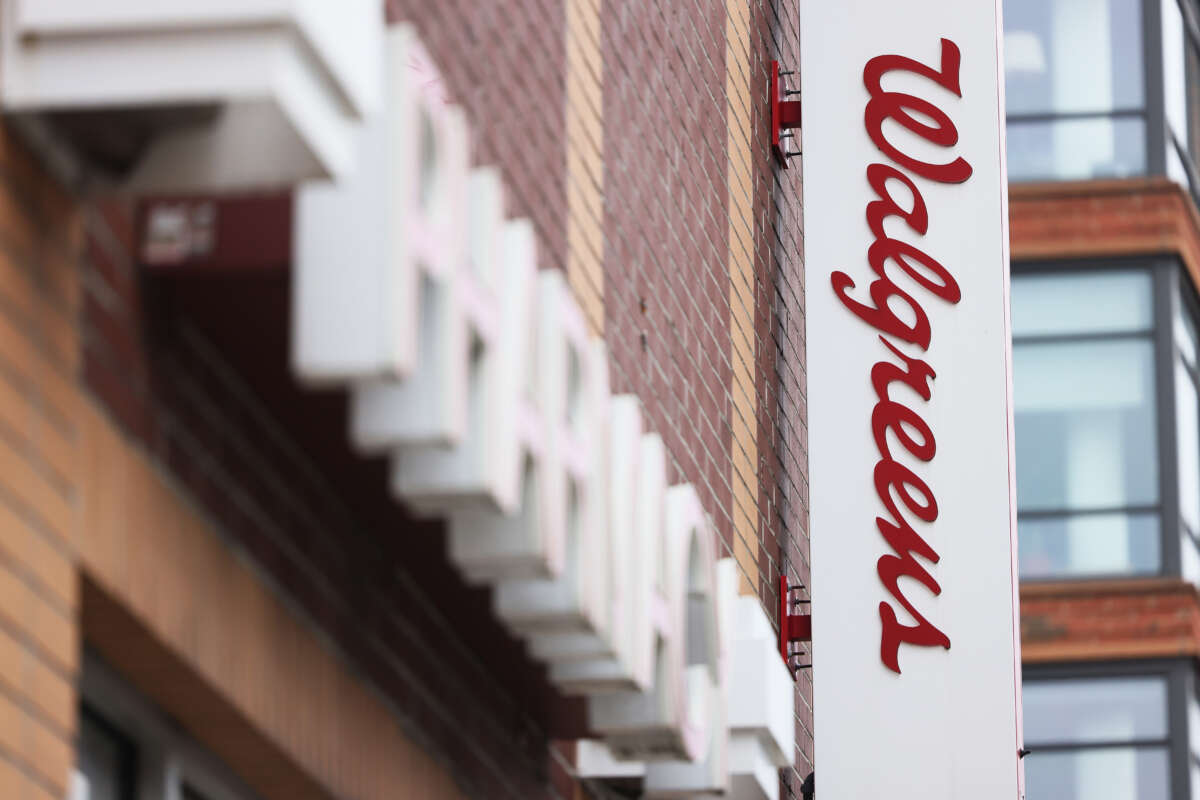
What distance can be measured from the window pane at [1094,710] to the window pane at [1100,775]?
0.41 feet

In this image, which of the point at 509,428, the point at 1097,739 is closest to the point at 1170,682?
the point at 1097,739

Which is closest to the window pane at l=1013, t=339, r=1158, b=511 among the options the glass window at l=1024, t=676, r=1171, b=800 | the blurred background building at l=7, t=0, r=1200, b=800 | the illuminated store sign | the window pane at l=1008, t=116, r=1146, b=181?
the window pane at l=1008, t=116, r=1146, b=181

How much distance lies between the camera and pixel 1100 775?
2034 centimetres

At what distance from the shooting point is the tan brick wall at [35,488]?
3596 millimetres

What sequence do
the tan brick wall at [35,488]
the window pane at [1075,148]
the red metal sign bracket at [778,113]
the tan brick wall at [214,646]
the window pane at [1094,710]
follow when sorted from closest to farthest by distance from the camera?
1. the tan brick wall at [35,488]
2. the tan brick wall at [214,646]
3. the red metal sign bracket at [778,113]
4. the window pane at [1094,710]
5. the window pane at [1075,148]

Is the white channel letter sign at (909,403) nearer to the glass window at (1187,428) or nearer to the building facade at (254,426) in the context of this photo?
the building facade at (254,426)

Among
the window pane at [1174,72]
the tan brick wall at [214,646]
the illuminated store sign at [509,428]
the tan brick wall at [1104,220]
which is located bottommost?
the tan brick wall at [214,646]

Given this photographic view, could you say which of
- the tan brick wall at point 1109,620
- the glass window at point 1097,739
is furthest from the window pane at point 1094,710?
the tan brick wall at point 1109,620

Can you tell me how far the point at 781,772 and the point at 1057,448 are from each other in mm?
12428

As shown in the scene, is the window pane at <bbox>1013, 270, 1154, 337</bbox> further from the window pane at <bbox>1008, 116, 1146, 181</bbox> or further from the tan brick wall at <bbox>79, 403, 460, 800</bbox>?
the tan brick wall at <bbox>79, 403, 460, 800</bbox>

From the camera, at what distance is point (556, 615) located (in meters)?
5.14

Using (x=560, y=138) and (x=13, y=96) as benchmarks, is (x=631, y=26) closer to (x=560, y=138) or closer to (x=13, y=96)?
(x=560, y=138)

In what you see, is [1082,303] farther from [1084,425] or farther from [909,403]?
[909,403]

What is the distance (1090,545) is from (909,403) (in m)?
11.6
